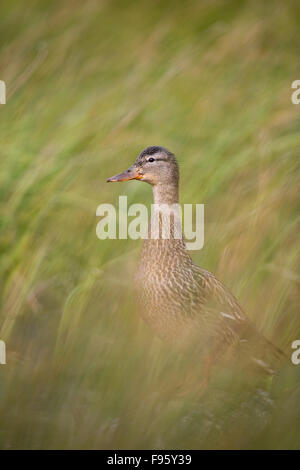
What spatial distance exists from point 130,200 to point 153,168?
48 centimetres

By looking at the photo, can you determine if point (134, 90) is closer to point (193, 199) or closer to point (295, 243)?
point (193, 199)

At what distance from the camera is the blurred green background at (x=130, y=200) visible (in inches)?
114

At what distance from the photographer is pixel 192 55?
3.96 meters

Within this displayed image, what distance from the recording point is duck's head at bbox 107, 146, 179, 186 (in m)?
3.62

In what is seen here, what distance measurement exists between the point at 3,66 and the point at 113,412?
2162 mm

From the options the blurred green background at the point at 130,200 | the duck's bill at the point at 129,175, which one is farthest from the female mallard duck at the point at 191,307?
the blurred green background at the point at 130,200

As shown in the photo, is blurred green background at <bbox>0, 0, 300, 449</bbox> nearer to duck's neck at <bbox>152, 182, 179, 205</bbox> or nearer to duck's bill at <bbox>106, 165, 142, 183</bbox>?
duck's neck at <bbox>152, 182, 179, 205</bbox>

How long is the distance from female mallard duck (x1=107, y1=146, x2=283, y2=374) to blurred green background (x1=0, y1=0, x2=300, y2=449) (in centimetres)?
11

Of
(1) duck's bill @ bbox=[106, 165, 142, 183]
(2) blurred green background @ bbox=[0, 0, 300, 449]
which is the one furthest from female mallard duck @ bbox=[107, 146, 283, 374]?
(2) blurred green background @ bbox=[0, 0, 300, 449]

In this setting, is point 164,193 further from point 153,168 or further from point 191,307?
point 191,307

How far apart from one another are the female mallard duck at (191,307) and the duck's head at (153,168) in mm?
38

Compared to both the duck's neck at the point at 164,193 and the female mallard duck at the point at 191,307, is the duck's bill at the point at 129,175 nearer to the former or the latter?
the female mallard duck at the point at 191,307

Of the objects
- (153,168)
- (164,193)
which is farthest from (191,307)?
(153,168)
